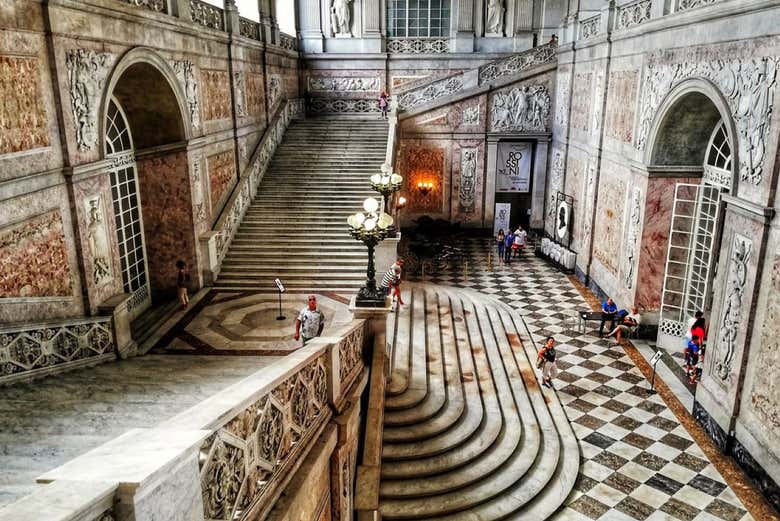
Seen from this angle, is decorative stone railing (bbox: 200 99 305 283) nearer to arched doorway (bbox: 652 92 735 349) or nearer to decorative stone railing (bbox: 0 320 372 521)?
decorative stone railing (bbox: 0 320 372 521)

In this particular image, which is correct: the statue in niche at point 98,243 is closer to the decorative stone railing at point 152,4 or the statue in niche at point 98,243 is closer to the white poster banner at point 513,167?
the decorative stone railing at point 152,4

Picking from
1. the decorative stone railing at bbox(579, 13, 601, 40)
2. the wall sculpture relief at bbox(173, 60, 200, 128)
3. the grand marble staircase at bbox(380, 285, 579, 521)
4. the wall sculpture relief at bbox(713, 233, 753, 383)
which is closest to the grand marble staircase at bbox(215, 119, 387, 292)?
the grand marble staircase at bbox(380, 285, 579, 521)

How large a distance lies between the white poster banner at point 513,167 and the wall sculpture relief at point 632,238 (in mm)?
9398

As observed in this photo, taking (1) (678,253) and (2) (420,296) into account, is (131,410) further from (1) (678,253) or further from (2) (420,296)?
(1) (678,253)

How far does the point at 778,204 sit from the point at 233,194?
1205 cm

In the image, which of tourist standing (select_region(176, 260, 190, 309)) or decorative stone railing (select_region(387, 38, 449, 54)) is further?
decorative stone railing (select_region(387, 38, 449, 54))

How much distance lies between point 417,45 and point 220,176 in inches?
454

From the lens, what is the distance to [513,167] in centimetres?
2194

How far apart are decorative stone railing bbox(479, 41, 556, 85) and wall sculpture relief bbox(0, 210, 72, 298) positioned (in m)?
16.3

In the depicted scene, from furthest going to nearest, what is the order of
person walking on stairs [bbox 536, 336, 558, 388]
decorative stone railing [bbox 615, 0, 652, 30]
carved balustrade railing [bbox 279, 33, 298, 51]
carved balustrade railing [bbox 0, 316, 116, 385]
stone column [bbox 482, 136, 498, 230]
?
stone column [bbox 482, 136, 498, 230], carved balustrade railing [bbox 279, 33, 298, 51], decorative stone railing [bbox 615, 0, 652, 30], person walking on stairs [bbox 536, 336, 558, 388], carved balustrade railing [bbox 0, 316, 116, 385]

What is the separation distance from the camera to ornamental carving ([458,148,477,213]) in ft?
70.5

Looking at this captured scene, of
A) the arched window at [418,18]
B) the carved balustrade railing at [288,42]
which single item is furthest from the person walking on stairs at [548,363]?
the arched window at [418,18]

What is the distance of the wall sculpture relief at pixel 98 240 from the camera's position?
8797mm

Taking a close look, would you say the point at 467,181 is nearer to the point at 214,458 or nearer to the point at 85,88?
the point at 85,88
